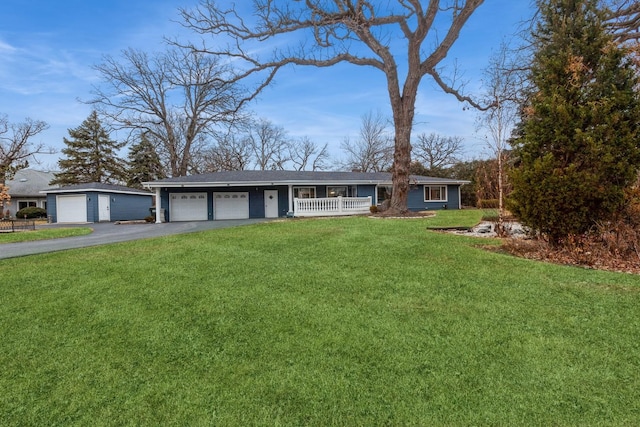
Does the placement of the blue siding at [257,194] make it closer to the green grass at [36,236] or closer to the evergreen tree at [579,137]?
the green grass at [36,236]

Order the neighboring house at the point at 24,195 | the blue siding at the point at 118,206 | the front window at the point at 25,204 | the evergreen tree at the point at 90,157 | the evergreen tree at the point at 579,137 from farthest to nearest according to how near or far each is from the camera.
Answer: the evergreen tree at the point at 90,157
the front window at the point at 25,204
the neighboring house at the point at 24,195
the blue siding at the point at 118,206
the evergreen tree at the point at 579,137

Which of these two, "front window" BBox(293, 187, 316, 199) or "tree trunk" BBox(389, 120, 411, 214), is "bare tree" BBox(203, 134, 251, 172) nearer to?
"front window" BBox(293, 187, 316, 199)

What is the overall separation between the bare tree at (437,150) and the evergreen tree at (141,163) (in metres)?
29.1

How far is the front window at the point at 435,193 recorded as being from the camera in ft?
81.1

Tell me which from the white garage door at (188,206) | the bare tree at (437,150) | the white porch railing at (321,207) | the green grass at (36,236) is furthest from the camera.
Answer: the bare tree at (437,150)

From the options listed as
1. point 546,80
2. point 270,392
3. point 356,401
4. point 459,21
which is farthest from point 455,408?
point 459,21

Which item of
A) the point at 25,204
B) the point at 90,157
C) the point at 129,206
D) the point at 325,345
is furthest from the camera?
the point at 90,157

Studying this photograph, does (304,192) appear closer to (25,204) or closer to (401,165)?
(401,165)

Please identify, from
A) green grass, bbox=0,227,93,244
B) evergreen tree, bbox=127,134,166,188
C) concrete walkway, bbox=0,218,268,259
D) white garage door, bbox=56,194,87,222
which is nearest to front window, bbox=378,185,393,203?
concrete walkway, bbox=0,218,268,259

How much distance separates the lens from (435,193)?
983 inches

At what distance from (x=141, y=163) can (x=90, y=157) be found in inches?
200

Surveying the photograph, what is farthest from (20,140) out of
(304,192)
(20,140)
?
(304,192)

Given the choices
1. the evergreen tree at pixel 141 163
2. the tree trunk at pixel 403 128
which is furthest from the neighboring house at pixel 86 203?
the tree trunk at pixel 403 128

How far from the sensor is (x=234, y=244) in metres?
7.84
